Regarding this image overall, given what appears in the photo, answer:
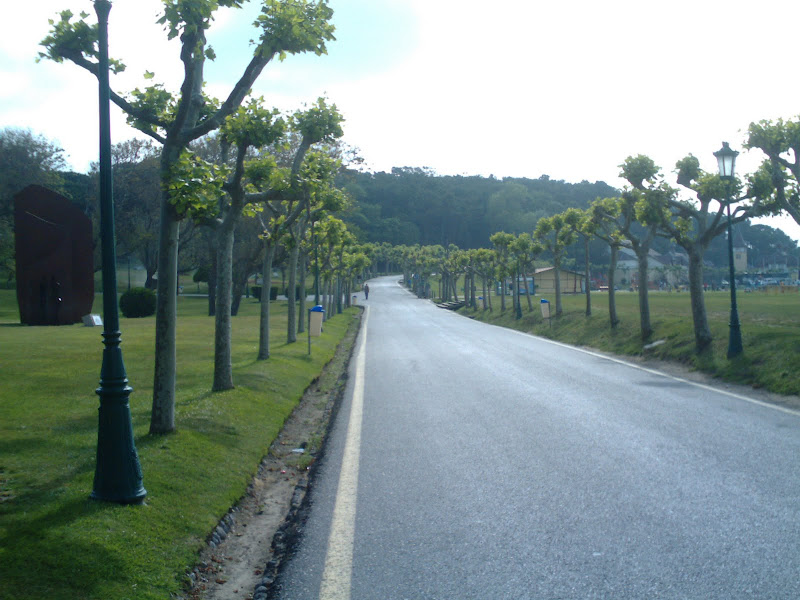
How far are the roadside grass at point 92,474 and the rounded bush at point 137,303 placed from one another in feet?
85.3

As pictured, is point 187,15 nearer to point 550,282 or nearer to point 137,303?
point 137,303

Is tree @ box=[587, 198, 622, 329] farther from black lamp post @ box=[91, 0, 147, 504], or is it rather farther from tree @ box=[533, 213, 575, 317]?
black lamp post @ box=[91, 0, 147, 504]

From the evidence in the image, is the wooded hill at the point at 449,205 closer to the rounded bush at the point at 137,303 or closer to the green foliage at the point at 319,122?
the rounded bush at the point at 137,303

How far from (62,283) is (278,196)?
2178 cm

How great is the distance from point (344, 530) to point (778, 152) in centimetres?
1497

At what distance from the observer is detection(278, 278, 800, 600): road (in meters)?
4.99

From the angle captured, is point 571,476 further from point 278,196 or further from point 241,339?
point 241,339

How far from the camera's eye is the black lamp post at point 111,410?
20.2 ft

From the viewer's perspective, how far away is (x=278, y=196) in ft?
41.0

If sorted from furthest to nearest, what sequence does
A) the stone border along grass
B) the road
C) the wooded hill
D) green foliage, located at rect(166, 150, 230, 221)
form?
the wooded hill
green foliage, located at rect(166, 150, 230, 221)
the stone border along grass
the road

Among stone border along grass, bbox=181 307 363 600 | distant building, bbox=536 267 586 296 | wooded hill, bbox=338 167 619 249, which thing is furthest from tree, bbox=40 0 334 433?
wooded hill, bbox=338 167 619 249

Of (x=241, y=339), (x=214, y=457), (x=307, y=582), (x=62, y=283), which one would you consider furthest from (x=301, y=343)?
(x=307, y=582)

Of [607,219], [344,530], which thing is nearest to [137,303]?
[607,219]

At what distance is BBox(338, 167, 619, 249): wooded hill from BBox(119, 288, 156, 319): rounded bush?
86.4 metres
